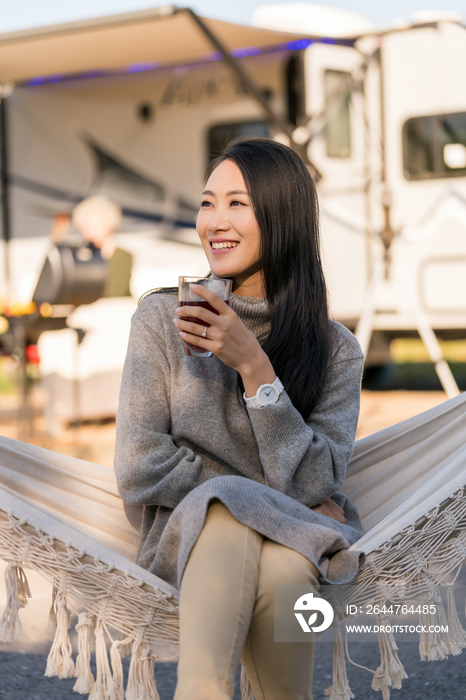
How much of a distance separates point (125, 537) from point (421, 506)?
62 centimetres

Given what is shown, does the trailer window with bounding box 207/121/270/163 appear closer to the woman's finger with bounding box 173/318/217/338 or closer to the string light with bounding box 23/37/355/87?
the string light with bounding box 23/37/355/87

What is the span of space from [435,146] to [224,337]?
16.5ft

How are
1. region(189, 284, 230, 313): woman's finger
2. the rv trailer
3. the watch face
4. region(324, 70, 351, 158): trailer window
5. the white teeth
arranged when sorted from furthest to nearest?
1. region(324, 70, 351, 158): trailer window
2. the rv trailer
3. the white teeth
4. the watch face
5. region(189, 284, 230, 313): woman's finger

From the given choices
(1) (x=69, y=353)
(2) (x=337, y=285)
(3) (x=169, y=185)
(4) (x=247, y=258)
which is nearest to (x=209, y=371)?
(4) (x=247, y=258)

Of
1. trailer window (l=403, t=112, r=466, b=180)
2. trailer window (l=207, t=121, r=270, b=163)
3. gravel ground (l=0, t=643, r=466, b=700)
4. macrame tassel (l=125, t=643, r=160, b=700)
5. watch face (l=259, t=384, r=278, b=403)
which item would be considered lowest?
gravel ground (l=0, t=643, r=466, b=700)

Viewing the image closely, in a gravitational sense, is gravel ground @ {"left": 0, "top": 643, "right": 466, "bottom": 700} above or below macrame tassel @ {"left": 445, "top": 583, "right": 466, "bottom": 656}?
below

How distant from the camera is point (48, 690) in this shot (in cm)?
215

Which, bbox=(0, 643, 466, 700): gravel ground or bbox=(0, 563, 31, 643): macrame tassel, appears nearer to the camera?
bbox=(0, 563, 31, 643): macrame tassel

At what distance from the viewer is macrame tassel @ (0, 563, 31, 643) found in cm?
163

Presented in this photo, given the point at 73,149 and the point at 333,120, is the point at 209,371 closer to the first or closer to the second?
the point at 333,120

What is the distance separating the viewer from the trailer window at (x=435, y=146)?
238 inches

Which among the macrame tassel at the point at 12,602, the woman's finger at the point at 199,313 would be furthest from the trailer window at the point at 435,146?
the macrame tassel at the point at 12,602

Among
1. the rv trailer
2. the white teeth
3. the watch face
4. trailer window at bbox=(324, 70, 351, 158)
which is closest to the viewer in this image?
the watch face

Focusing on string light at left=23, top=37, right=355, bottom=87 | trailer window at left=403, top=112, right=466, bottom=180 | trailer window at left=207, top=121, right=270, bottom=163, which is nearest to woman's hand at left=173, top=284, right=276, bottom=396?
string light at left=23, top=37, right=355, bottom=87
